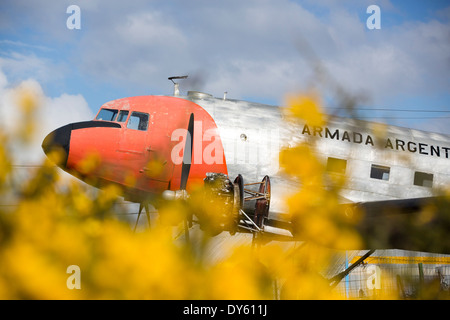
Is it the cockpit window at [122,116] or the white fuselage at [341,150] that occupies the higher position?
the cockpit window at [122,116]

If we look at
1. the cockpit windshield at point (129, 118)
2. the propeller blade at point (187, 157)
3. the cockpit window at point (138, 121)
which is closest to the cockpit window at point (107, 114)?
the cockpit windshield at point (129, 118)

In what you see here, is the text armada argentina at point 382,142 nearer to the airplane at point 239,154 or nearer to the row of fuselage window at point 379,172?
the airplane at point 239,154

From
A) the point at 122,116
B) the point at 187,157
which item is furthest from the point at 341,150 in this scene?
the point at 122,116

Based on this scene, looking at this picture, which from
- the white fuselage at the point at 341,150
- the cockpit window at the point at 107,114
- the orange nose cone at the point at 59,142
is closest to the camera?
the orange nose cone at the point at 59,142

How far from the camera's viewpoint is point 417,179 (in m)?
12.8

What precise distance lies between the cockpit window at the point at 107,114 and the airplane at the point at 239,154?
0.03 metres

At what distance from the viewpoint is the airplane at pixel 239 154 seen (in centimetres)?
1138

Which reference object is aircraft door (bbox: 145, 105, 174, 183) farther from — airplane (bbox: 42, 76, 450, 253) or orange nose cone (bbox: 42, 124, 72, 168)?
orange nose cone (bbox: 42, 124, 72, 168)

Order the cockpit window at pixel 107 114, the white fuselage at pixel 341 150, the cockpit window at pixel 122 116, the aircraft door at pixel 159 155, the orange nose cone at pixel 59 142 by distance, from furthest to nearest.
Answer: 1. the cockpit window at pixel 107 114
2. the cockpit window at pixel 122 116
3. the white fuselage at pixel 341 150
4. the aircraft door at pixel 159 155
5. the orange nose cone at pixel 59 142

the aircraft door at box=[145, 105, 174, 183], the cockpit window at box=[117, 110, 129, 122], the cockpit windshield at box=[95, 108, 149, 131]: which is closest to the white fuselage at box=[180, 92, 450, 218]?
the aircraft door at box=[145, 105, 174, 183]

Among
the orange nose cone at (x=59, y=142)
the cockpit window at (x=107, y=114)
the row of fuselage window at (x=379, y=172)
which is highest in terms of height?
the cockpit window at (x=107, y=114)

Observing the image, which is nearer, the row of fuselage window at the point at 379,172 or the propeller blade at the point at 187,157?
the propeller blade at the point at 187,157
